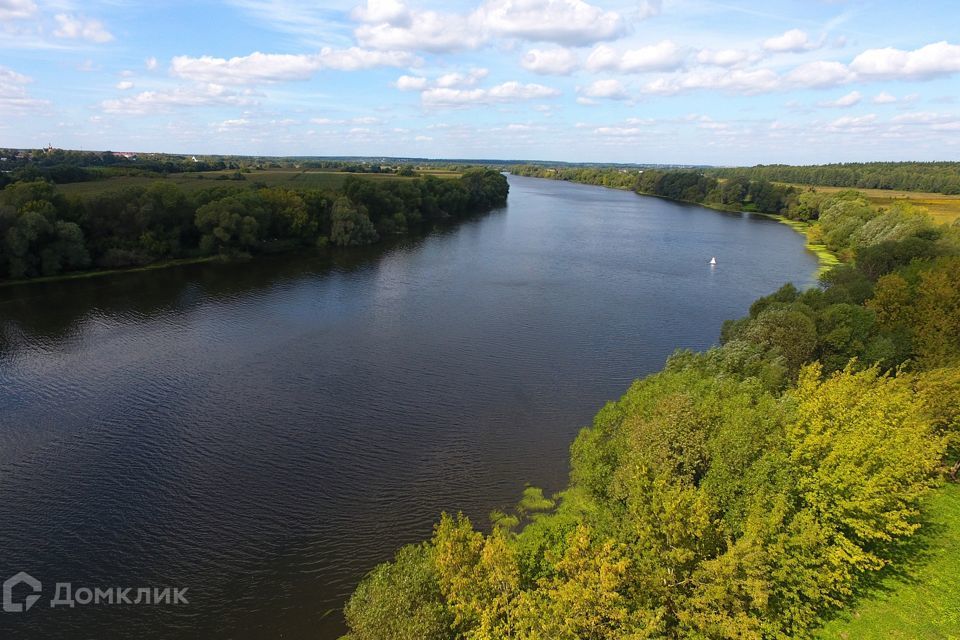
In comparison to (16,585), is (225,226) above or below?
above

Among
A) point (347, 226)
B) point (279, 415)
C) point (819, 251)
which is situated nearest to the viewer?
point (279, 415)

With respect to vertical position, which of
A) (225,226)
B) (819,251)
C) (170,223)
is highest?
(170,223)

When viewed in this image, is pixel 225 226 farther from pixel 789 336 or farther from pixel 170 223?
pixel 789 336

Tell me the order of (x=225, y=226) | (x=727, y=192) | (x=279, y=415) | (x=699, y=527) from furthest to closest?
(x=727, y=192), (x=225, y=226), (x=279, y=415), (x=699, y=527)

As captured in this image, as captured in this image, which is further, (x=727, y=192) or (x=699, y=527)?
(x=727, y=192)

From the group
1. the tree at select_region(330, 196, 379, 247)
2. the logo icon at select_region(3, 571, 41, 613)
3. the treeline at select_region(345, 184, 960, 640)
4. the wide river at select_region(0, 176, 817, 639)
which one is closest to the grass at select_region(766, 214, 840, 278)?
the wide river at select_region(0, 176, 817, 639)

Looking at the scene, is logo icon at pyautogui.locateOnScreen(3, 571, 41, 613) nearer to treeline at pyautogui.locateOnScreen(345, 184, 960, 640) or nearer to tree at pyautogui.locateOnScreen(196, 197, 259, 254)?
treeline at pyautogui.locateOnScreen(345, 184, 960, 640)

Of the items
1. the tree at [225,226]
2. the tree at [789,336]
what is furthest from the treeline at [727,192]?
the tree at [225,226]

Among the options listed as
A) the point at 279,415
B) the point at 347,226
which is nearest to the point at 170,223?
the point at 347,226
